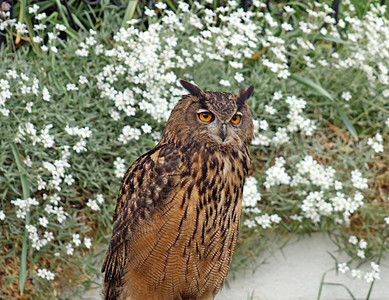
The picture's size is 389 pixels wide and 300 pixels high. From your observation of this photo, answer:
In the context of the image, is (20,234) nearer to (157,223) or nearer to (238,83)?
(157,223)

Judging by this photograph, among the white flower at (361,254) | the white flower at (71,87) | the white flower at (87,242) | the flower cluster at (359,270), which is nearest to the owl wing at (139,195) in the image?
the white flower at (87,242)

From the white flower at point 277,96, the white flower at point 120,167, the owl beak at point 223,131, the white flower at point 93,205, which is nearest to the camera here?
the owl beak at point 223,131

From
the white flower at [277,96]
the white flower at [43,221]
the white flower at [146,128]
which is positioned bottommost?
the white flower at [43,221]

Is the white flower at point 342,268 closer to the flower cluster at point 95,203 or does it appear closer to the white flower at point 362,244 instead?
the white flower at point 362,244

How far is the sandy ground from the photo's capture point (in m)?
3.90

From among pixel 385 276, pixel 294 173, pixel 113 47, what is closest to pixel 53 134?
pixel 113 47

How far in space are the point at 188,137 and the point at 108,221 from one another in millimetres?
1239

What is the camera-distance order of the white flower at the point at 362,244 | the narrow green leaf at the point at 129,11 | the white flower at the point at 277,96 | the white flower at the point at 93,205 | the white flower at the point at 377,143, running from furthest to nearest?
1. the narrow green leaf at the point at 129,11
2. the white flower at the point at 277,96
3. the white flower at the point at 377,143
4. the white flower at the point at 362,244
5. the white flower at the point at 93,205

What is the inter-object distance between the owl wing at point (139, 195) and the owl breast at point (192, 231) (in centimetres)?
3

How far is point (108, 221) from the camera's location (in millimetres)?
3723

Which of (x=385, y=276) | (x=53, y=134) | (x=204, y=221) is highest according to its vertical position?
(x=204, y=221)

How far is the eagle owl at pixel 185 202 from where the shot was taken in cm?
263

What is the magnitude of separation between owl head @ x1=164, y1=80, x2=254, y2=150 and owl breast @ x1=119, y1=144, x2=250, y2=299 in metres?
0.06

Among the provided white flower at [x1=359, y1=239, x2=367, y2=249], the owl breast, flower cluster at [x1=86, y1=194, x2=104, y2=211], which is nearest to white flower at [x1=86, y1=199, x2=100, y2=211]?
flower cluster at [x1=86, y1=194, x2=104, y2=211]
